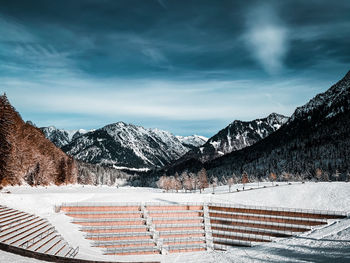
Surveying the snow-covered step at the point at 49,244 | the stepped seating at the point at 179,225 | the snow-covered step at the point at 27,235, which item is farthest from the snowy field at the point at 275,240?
the snow-covered step at the point at 27,235

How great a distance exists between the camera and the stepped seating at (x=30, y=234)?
2192 cm

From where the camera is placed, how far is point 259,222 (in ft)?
119

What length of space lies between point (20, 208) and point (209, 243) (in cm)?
2465

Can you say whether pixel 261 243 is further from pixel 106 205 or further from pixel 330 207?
pixel 106 205

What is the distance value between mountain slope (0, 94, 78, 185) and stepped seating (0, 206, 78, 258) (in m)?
11.6

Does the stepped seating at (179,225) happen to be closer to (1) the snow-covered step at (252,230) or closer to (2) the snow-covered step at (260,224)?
(1) the snow-covered step at (252,230)

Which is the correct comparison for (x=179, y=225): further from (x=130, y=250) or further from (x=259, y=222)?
(x=259, y=222)

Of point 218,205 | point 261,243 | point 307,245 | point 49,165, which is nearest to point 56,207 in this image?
point 218,205

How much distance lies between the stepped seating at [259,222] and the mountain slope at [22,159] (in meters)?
32.6

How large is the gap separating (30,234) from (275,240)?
92.6 feet

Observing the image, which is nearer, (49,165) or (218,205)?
(218,205)

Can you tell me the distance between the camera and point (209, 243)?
1316 inches

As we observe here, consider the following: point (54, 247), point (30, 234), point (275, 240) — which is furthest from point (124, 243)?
point (275, 240)

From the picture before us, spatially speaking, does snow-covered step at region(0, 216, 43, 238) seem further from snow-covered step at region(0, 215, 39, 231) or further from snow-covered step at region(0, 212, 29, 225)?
snow-covered step at region(0, 212, 29, 225)
